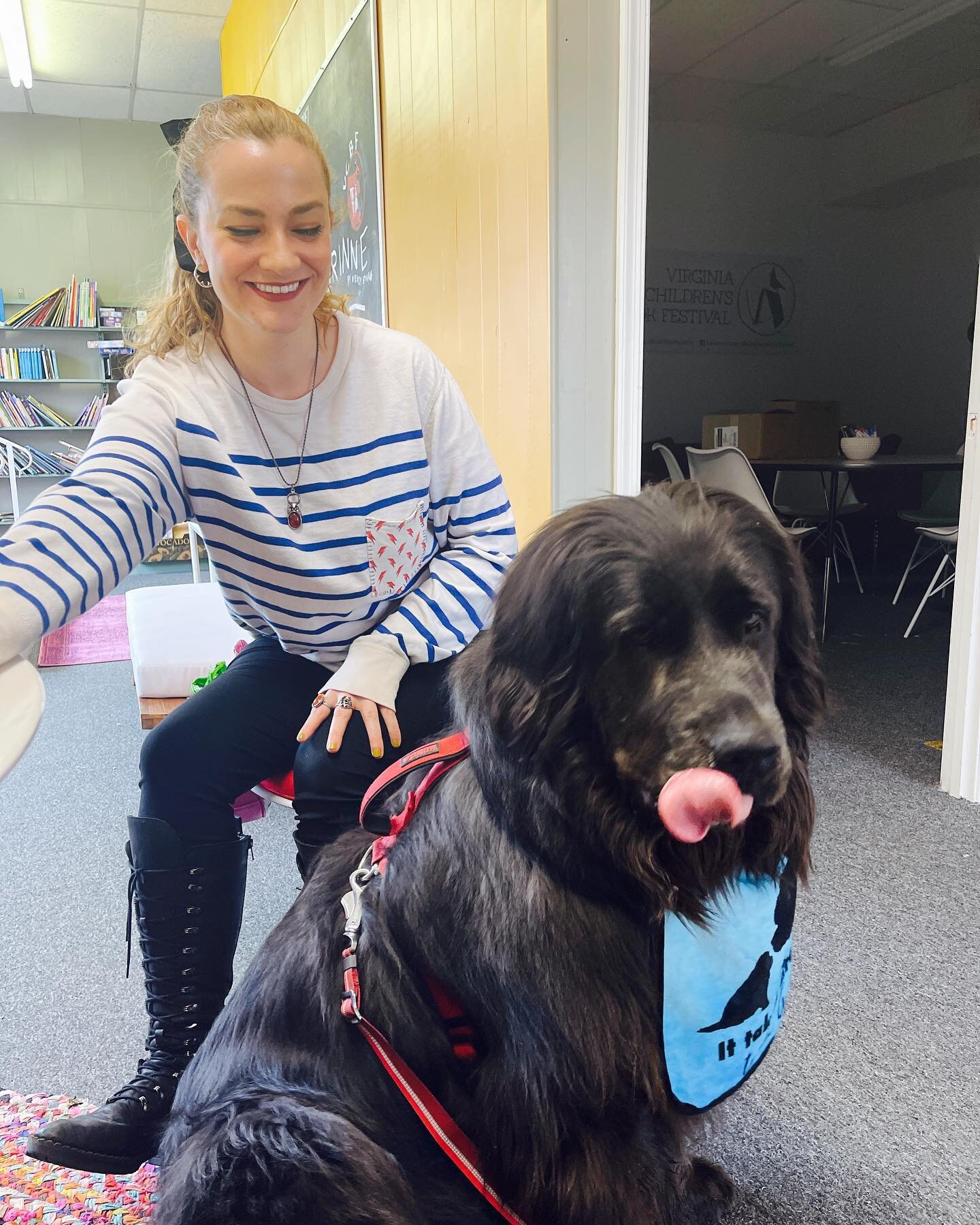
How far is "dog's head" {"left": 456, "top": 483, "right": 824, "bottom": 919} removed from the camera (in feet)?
2.55

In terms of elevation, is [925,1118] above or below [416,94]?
below

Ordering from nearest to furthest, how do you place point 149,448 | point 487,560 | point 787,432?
point 149,448 < point 487,560 < point 787,432

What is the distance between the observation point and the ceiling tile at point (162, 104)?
7344 mm

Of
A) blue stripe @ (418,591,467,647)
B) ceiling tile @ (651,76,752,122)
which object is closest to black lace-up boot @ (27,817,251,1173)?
blue stripe @ (418,591,467,647)

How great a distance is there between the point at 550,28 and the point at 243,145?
157 cm

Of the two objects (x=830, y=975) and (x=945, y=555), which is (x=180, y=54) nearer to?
(x=945, y=555)

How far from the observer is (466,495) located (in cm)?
141

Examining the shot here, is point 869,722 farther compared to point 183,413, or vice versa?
point 869,722

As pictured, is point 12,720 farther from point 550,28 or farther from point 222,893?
point 550,28

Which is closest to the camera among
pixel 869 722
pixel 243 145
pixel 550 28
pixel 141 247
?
pixel 243 145

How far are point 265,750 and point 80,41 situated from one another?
263 inches

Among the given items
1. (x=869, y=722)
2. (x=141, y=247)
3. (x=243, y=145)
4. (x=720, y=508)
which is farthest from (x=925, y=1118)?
(x=141, y=247)

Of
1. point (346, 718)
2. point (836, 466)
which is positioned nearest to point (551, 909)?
point (346, 718)

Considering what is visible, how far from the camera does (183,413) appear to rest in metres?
1.22
